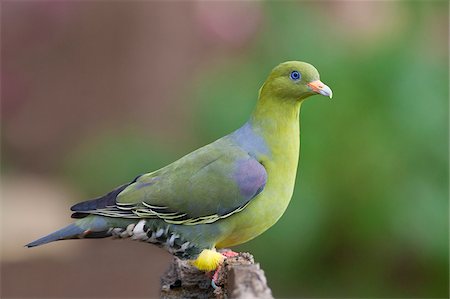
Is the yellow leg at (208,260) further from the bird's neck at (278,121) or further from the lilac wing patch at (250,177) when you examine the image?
the bird's neck at (278,121)

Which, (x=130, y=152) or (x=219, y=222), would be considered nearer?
(x=219, y=222)

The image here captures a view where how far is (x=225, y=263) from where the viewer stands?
2.93 meters

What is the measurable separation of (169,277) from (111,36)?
6.30 metres

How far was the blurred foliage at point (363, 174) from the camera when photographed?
5367mm

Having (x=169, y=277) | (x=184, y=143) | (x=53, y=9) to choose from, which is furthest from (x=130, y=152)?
(x=169, y=277)

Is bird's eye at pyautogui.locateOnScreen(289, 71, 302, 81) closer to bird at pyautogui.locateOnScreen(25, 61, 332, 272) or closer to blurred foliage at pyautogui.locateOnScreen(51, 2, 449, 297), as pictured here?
bird at pyautogui.locateOnScreen(25, 61, 332, 272)

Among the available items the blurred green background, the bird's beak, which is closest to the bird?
the bird's beak

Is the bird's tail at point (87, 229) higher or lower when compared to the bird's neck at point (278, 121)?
lower

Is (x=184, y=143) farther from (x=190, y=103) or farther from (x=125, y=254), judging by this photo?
(x=125, y=254)

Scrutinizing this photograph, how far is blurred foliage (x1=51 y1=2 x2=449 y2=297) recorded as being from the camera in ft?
17.6

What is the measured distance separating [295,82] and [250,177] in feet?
1.38

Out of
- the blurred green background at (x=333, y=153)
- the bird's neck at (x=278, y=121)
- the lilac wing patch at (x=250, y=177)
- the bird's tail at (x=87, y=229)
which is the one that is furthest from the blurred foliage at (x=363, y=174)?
the bird's tail at (x=87, y=229)

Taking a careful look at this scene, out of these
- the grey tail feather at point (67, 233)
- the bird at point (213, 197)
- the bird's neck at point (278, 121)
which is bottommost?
the grey tail feather at point (67, 233)

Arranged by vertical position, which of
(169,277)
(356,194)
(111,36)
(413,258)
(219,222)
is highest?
(111,36)
